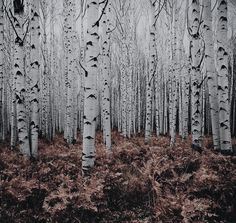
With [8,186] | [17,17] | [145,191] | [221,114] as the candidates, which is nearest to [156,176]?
[145,191]

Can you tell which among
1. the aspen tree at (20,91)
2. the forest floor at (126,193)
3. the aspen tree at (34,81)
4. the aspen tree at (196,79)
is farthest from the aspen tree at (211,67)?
the aspen tree at (20,91)

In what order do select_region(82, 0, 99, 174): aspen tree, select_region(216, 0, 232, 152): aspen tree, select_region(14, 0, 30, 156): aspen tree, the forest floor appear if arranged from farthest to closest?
select_region(14, 0, 30, 156): aspen tree → select_region(216, 0, 232, 152): aspen tree → select_region(82, 0, 99, 174): aspen tree → the forest floor

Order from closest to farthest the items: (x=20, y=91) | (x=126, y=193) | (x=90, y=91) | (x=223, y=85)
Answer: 1. (x=126, y=193)
2. (x=90, y=91)
3. (x=223, y=85)
4. (x=20, y=91)

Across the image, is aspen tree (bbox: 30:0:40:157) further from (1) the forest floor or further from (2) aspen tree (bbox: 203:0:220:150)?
(2) aspen tree (bbox: 203:0:220:150)

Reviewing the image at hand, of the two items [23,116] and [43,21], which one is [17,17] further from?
[43,21]

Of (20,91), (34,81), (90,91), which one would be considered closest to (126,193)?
(90,91)

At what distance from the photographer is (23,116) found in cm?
661

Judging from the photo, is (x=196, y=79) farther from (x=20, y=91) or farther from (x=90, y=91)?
(x=20, y=91)

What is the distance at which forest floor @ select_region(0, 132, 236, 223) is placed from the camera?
4.02m

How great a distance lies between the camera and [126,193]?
15.8 feet

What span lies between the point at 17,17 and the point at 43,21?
9.08m

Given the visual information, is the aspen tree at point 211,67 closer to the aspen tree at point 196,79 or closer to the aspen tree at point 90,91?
the aspen tree at point 196,79

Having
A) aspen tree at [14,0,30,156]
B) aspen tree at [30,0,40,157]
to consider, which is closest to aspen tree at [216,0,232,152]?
aspen tree at [30,0,40,157]

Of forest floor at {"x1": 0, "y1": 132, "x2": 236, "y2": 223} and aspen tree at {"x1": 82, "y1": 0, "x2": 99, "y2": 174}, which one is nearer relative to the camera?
forest floor at {"x1": 0, "y1": 132, "x2": 236, "y2": 223}
